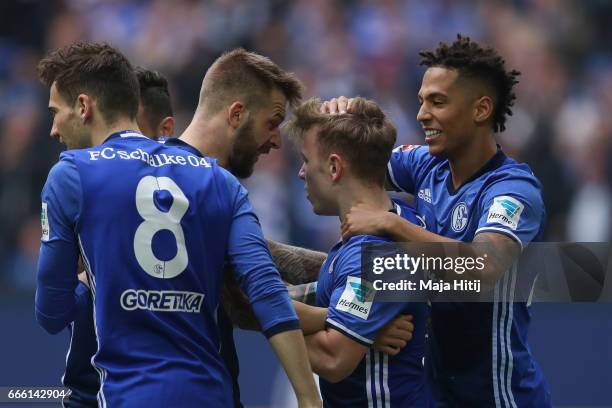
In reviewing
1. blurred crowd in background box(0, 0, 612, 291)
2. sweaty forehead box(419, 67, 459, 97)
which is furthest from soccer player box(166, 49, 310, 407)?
blurred crowd in background box(0, 0, 612, 291)

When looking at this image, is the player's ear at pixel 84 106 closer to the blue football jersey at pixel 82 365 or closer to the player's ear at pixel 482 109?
the blue football jersey at pixel 82 365

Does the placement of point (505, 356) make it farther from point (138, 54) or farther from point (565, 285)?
point (138, 54)

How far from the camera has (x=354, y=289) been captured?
11.6 feet

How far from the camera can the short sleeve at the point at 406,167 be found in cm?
458

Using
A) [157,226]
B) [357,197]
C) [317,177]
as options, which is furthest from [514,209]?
[157,226]

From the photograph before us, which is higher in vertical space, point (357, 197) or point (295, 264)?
point (357, 197)

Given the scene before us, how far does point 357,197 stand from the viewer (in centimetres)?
372

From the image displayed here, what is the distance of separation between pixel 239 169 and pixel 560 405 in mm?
3193

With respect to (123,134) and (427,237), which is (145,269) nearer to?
(123,134)

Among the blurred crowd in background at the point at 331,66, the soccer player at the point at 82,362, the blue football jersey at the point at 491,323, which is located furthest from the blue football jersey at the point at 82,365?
the blurred crowd in background at the point at 331,66

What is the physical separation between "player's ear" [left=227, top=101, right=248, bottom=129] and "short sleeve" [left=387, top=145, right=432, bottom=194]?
92cm

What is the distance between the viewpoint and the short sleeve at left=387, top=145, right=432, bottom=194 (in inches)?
180

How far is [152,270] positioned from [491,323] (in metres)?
1.39

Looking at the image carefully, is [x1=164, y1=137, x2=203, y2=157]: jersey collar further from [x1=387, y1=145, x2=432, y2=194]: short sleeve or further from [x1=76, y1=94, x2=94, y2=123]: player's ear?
[x1=387, y1=145, x2=432, y2=194]: short sleeve
